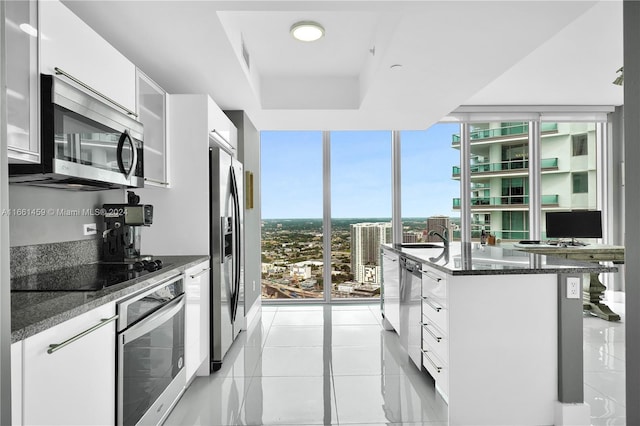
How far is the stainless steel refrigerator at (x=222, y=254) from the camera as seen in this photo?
3.09 metres

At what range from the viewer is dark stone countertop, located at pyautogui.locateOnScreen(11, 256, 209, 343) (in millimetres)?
1152

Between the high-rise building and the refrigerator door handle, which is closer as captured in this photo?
the refrigerator door handle

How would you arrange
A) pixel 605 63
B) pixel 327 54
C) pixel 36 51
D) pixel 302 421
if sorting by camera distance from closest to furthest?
1. pixel 36 51
2. pixel 302 421
3. pixel 327 54
4. pixel 605 63

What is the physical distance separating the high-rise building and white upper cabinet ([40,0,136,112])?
13.2 feet

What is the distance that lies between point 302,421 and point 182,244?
1.55 m

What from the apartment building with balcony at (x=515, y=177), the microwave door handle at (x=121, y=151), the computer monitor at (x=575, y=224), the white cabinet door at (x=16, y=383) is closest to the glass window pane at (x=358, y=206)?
the apartment building with balcony at (x=515, y=177)

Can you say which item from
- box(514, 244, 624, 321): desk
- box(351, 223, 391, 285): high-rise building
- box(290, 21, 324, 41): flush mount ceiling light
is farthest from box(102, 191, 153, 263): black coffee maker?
box(514, 244, 624, 321): desk

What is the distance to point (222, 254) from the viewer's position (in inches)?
125

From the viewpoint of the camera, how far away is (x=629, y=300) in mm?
498

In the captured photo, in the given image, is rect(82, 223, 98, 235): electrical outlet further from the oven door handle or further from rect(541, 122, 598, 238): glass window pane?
rect(541, 122, 598, 238): glass window pane

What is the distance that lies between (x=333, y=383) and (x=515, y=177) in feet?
14.5

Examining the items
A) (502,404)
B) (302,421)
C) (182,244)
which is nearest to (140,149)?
(182,244)

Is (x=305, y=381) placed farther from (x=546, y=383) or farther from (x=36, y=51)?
(x=36, y=51)

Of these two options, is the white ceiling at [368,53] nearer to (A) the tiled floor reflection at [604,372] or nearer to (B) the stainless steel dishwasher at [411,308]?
(B) the stainless steel dishwasher at [411,308]
